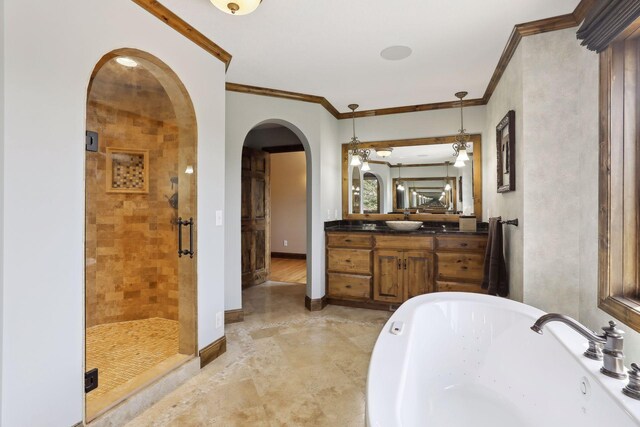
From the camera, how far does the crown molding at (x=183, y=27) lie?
6.45 feet

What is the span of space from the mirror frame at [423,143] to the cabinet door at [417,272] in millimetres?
737

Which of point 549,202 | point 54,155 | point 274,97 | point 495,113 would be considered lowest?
point 549,202

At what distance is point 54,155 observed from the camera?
1459 mm

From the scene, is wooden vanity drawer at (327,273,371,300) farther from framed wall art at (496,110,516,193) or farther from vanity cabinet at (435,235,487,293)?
framed wall art at (496,110,516,193)

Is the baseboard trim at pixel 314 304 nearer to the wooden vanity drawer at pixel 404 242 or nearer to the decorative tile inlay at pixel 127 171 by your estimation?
the wooden vanity drawer at pixel 404 242

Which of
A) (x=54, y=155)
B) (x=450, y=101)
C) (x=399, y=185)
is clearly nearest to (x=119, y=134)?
(x=54, y=155)

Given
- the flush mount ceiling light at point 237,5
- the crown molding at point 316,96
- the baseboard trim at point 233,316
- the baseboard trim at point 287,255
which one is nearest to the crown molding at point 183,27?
the crown molding at point 316,96

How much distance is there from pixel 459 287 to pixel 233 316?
2.33 m

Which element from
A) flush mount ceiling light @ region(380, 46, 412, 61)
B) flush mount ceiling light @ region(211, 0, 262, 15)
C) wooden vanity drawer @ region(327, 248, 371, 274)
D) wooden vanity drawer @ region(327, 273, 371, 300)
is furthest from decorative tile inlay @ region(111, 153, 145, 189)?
flush mount ceiling light @ region(380, 46, 412, 61)

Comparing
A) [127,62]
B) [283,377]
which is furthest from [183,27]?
[283,377]

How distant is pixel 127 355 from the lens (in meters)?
2.51

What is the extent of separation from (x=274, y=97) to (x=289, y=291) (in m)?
2.51

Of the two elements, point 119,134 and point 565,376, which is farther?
point 119,134

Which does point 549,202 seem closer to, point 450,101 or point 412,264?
point 412,264
